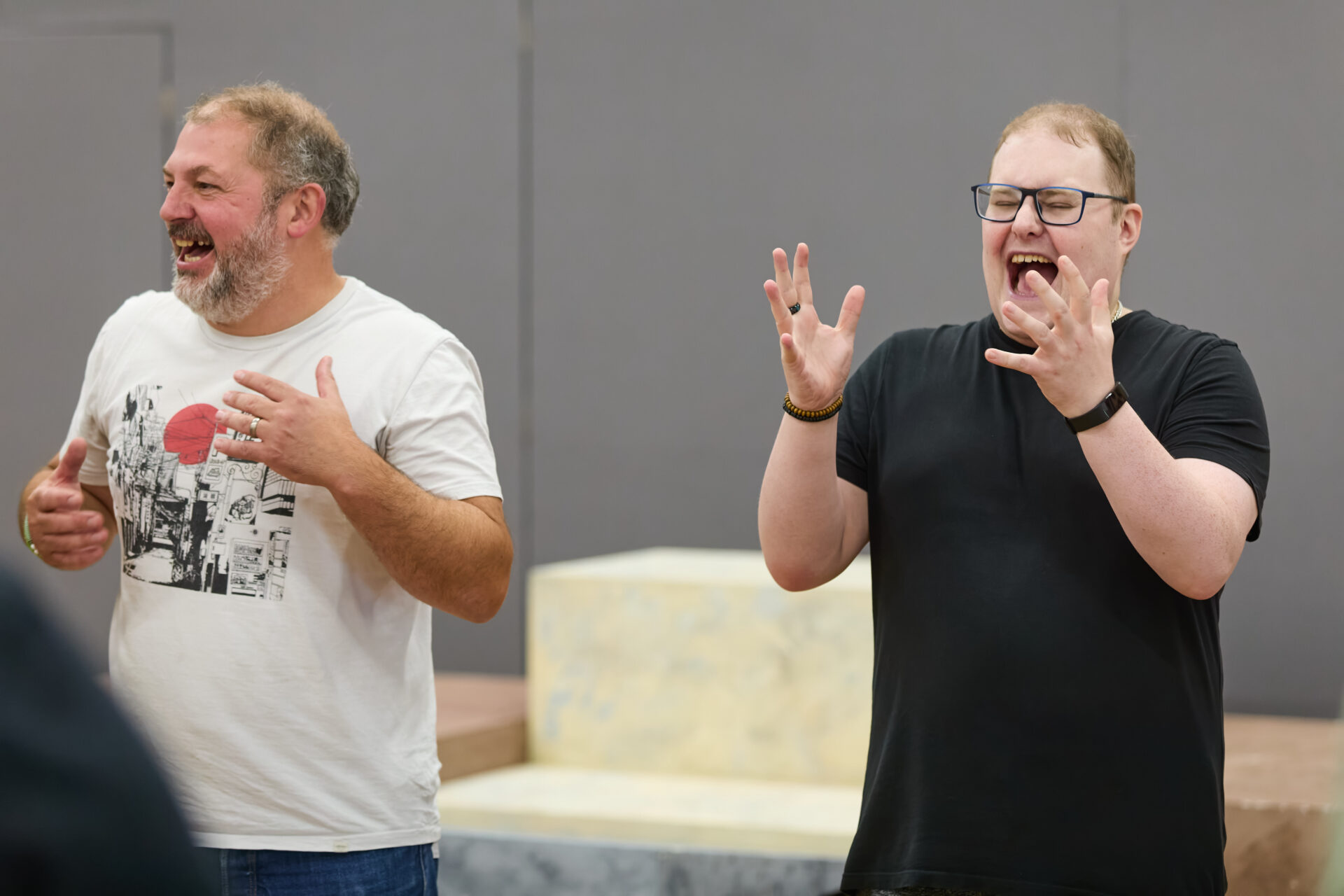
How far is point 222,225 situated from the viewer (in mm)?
1797

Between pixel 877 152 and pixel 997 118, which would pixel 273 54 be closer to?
pixel 877 152

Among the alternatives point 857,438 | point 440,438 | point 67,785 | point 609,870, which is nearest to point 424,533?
point 440,438

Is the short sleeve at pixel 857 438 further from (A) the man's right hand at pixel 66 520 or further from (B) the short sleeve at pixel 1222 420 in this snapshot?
(A) the man's right hand at pixel 66 520

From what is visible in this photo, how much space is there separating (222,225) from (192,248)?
0.07m

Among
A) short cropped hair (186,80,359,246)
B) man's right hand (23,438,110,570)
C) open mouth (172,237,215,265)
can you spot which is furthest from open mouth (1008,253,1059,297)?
man's right hand (23,438,110,570)

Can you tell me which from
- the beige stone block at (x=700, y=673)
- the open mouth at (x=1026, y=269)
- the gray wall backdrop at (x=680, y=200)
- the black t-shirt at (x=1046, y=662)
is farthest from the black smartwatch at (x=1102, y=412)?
the gray wall backdrop at (x=680, y=200)

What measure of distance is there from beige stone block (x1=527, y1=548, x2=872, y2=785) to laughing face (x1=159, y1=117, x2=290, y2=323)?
187 cm

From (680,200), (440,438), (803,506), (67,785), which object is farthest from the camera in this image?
(680,200)

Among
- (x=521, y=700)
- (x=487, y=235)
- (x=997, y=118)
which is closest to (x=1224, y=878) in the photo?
(x=521, y=700)

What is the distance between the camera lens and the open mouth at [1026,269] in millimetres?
1634

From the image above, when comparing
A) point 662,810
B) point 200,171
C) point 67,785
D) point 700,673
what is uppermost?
point 200,171

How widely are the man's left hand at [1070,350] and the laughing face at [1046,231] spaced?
0.16 meters

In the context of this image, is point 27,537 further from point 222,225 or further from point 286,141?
point 286,141

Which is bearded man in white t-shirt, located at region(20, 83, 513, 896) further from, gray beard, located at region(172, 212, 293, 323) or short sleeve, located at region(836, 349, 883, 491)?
short sleeve, located at region(836, 349, 883, 491)
